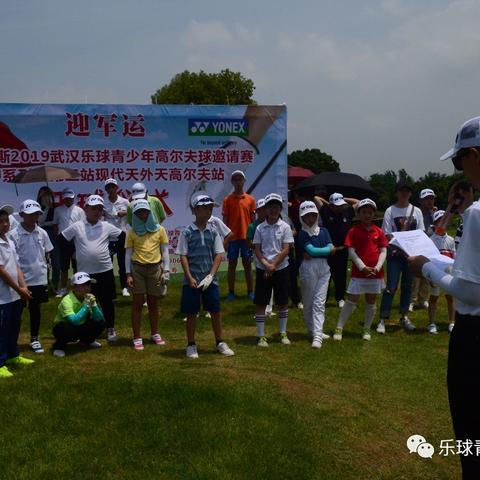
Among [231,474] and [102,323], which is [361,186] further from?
[231,474]

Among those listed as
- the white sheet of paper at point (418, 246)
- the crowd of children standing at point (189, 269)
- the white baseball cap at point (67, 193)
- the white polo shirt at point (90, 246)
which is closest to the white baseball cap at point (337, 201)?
the crowd of children standing at point (189, 269)

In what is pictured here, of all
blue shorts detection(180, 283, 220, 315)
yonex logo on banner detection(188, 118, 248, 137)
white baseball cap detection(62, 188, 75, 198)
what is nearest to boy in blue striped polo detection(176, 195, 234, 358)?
blue shorts detection(180, 283, 220, 315)

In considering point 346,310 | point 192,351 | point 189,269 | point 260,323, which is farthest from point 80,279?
point 346,310

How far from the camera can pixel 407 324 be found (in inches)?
319

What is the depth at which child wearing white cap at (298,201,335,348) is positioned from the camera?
23.6ft

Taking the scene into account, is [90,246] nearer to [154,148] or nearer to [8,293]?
[8,293]

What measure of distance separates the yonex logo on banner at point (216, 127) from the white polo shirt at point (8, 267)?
18.3 ft

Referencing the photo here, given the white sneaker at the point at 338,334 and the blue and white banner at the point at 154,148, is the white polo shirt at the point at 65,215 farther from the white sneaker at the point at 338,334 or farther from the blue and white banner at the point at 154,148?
the white sneaker at the point at 338,334

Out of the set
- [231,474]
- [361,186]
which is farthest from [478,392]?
[361,186]

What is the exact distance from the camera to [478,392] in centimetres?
258

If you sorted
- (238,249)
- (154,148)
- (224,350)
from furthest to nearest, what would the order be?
(154,148) < (238,249) < (224,350)

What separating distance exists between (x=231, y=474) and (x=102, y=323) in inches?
145

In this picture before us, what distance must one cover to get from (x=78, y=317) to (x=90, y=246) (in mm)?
912

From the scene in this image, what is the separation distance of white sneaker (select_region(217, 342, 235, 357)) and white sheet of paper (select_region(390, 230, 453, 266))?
364cm
